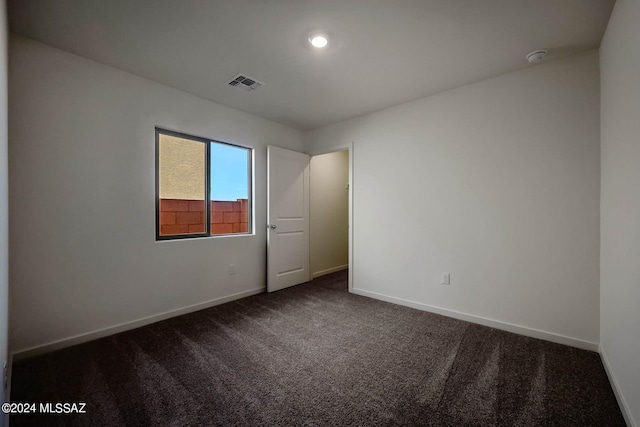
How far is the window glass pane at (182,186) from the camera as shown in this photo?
9.89ft

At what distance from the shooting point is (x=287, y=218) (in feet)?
13.2

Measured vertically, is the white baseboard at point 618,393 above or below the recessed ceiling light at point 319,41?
below

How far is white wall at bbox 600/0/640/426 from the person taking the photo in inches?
54.4

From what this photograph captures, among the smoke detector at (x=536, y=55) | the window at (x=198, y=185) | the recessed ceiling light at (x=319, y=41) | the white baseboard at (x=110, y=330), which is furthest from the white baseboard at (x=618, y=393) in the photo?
the window at (x=198, y=185)

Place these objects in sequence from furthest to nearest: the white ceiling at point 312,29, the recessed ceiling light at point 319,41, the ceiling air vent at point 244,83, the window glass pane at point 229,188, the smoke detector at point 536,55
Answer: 1. the window glass pane at point 229,188
2. the ceiling air vent at point 244,83
3. the smoke detector at point 536,55
4. the recessed ceiling light at point 319,41
5. the white ceiling at point 312,29

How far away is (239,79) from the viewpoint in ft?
8.89

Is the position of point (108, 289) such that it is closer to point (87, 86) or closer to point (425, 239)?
point (87, 86)

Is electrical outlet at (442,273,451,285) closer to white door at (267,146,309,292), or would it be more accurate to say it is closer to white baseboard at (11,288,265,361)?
white door at (267,146,309,292)

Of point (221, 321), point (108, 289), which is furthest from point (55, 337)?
point (221, 321)

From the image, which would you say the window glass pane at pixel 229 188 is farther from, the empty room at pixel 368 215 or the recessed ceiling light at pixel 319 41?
the recessed ceiling light at pixel 319 41

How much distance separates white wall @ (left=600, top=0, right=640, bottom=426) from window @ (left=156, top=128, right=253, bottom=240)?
11.5 feet

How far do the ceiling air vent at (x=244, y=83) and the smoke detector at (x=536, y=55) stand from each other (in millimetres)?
2483

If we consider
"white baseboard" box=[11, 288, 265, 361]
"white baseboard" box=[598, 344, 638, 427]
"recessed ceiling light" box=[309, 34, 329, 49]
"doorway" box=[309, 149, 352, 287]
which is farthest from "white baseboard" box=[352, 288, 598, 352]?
"recessed ceiling light" box=[309, 34, 329, 49]

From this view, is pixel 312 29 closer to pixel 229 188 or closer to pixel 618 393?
pixel 229 188
